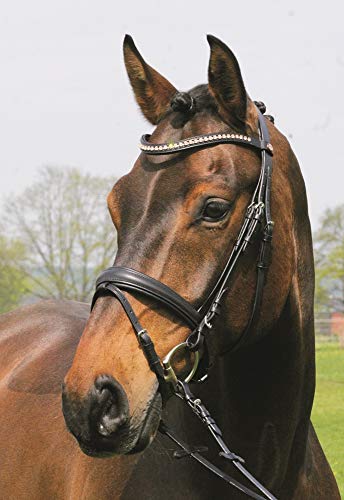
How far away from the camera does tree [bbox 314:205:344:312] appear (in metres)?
51.5

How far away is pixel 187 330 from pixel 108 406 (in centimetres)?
41

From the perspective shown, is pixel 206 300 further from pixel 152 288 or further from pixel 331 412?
pixel 331 412

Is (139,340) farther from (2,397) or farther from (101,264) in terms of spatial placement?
(101,264)

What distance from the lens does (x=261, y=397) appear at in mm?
3184

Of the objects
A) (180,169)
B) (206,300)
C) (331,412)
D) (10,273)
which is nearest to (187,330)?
(206,300)

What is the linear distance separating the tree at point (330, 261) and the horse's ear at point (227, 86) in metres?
48.5

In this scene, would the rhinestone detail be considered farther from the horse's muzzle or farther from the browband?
the horse's muzzle

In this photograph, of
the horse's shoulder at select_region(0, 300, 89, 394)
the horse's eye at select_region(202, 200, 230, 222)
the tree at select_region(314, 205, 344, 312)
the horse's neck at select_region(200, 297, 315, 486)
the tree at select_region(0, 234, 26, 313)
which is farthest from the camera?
the tree at select_region(314, 205, 344, 312)

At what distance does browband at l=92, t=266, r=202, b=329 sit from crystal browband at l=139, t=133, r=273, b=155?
0.53 meters

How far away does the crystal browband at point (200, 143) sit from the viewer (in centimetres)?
289

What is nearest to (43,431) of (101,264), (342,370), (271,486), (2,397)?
(2,397)

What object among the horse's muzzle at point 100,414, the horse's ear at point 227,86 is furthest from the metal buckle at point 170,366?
the horse's ear at point 227,86

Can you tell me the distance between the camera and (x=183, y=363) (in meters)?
2.70

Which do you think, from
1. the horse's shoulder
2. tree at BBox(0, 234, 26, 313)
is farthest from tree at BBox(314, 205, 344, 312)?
the horse's shoulder
